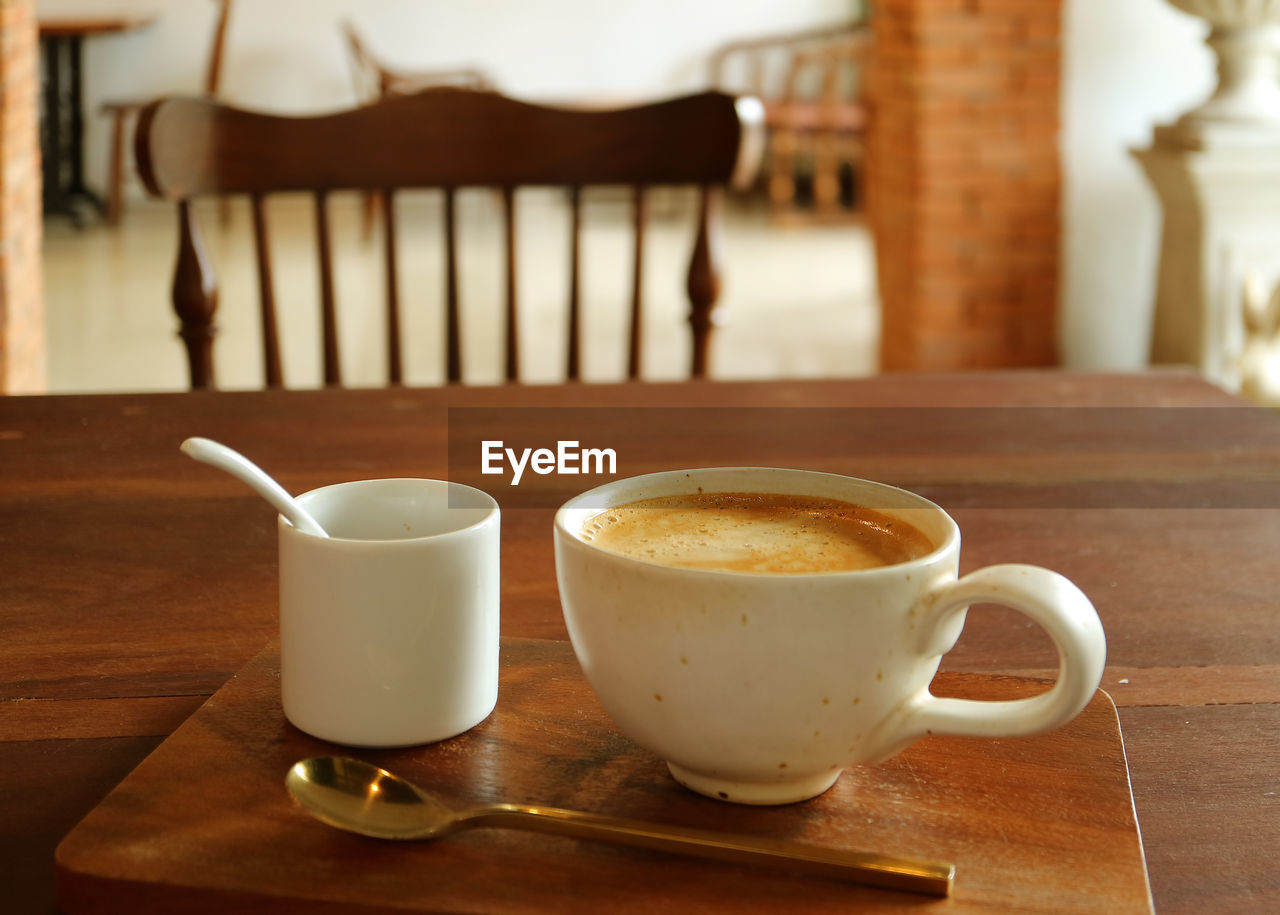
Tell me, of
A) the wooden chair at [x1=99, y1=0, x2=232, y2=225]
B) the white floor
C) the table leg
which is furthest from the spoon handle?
the table leg

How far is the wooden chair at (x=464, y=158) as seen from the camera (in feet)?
3.72

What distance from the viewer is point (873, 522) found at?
1.54ft

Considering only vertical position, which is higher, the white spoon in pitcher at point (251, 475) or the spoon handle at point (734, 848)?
the white spoon in pitcher at point (251, 475)

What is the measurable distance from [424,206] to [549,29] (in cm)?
106

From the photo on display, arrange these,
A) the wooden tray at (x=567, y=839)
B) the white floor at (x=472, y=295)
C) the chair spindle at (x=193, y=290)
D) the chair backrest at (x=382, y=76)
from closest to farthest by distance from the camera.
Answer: the wooden tray at (x=567, y=839), the chair spindle at (x=193, y=290), the white floor at (x=472, y=295), the chair backrest at (x=382, y=76)

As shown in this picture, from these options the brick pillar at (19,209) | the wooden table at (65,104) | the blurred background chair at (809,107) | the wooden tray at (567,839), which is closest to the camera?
the wooden tray at (567,839)

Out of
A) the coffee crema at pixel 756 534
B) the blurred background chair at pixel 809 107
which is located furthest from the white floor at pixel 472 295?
the coffee crema at pixel 756 534

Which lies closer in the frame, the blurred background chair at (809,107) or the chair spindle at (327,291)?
the chair spindle at (327,291)

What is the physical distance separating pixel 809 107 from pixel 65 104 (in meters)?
3.37

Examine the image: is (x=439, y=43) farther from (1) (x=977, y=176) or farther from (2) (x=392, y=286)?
(2) (x=392, y=286)

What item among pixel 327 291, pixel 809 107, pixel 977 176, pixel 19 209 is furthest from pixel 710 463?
pixel 809 107

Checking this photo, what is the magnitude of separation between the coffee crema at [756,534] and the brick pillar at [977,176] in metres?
2.45

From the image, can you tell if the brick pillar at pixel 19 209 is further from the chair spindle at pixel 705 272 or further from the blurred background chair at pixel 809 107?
the blurred background chair at pixel 809 107

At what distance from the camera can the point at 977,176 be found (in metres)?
2.81
